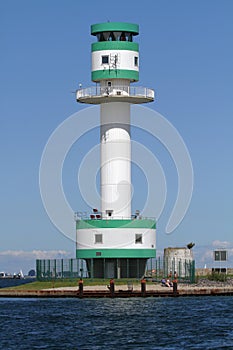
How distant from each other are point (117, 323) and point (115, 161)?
3332cm

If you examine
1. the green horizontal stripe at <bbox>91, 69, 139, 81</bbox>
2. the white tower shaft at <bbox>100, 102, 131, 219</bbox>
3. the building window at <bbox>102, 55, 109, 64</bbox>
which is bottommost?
the white tower shaft at <bbox>100, 102, 131, 219</bbox>

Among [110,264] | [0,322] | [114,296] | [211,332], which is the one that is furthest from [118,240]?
[211,332]

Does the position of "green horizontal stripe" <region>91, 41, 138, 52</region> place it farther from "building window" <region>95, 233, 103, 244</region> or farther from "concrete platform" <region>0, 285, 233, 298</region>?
"concrete platform" <region>0, 285, 233, 298</region>

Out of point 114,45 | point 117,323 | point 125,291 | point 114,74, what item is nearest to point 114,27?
point 114,45

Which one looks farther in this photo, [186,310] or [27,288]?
[27,288]

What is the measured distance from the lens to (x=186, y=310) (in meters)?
93.1

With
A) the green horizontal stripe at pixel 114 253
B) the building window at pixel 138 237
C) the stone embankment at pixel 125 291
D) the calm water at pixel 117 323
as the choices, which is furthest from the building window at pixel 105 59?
the calm water at pixel 117 323

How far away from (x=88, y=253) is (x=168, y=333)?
38.3 m

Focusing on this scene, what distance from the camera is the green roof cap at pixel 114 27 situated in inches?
4592

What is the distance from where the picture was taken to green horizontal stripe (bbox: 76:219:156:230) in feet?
373

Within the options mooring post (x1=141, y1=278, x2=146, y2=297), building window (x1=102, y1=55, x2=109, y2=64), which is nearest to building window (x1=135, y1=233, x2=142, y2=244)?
mooring post (x1=141, y1=278, x2=146, y2=297)

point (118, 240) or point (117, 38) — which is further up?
point (117, 38)

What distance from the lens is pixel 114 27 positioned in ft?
383

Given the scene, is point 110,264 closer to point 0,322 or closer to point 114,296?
point 114,296
